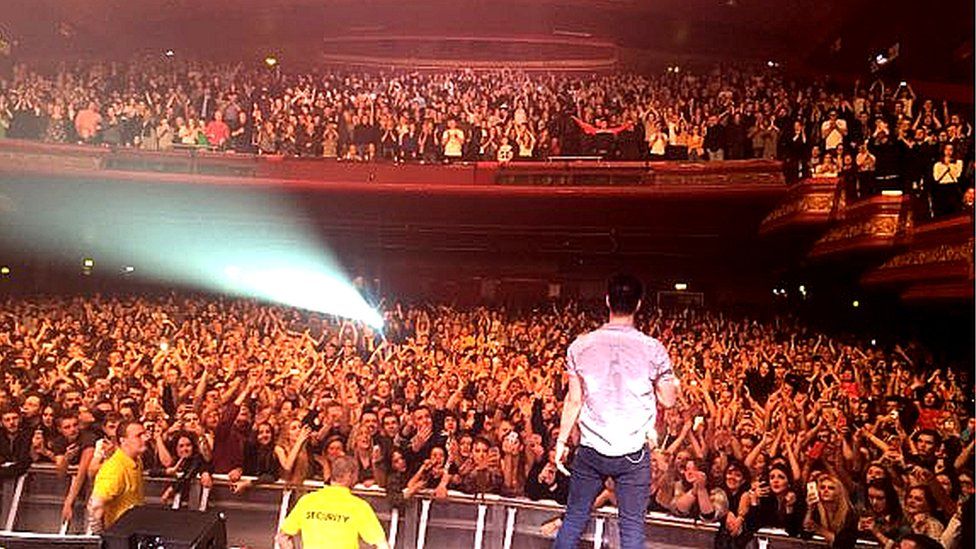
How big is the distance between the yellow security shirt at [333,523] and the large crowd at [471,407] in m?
1.47

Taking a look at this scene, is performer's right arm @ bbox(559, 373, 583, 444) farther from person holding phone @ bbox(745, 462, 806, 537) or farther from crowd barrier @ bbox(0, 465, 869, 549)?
person holding phone @ bbox(745, 462, 806, 537)

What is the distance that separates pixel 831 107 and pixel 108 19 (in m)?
6.48

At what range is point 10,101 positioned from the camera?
7.89 m

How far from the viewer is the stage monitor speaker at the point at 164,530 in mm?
3725

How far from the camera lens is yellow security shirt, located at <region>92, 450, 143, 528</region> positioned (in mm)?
4805

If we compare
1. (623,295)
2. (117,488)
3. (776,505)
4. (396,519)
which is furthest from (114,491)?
(776,505)

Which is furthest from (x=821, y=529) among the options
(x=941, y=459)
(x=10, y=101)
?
(x=10, y=101)

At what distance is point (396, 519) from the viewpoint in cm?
534

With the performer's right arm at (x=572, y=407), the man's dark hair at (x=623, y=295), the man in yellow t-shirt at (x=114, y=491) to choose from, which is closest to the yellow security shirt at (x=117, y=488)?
the man in yellow t-shirt at (x=114, y=491)

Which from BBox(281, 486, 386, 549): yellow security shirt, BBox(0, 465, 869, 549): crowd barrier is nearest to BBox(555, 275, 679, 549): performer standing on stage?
BBox(281, 486, 386, 549): yellow security shirt

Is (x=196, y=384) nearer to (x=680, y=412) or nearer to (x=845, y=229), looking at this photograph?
(x=680, y=412)

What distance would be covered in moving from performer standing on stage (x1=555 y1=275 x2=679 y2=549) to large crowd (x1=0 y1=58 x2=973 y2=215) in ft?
14.9

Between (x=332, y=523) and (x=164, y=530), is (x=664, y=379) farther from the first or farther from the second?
(x=164, y=530)

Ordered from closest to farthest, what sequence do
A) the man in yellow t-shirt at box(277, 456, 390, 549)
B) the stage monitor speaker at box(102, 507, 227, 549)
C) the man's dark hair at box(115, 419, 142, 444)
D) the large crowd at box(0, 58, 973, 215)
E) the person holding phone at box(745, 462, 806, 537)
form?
the stage monitor speaker at box(102, 507, 227, 549), the man in yellow t-shirt at box(277, 456, 390, 549), the person holding phone at box(745, 462, 806, 537), the man's dark hair at box(115, 419, 142, 444), the large crowd at box(0, 58, 973, 215)
